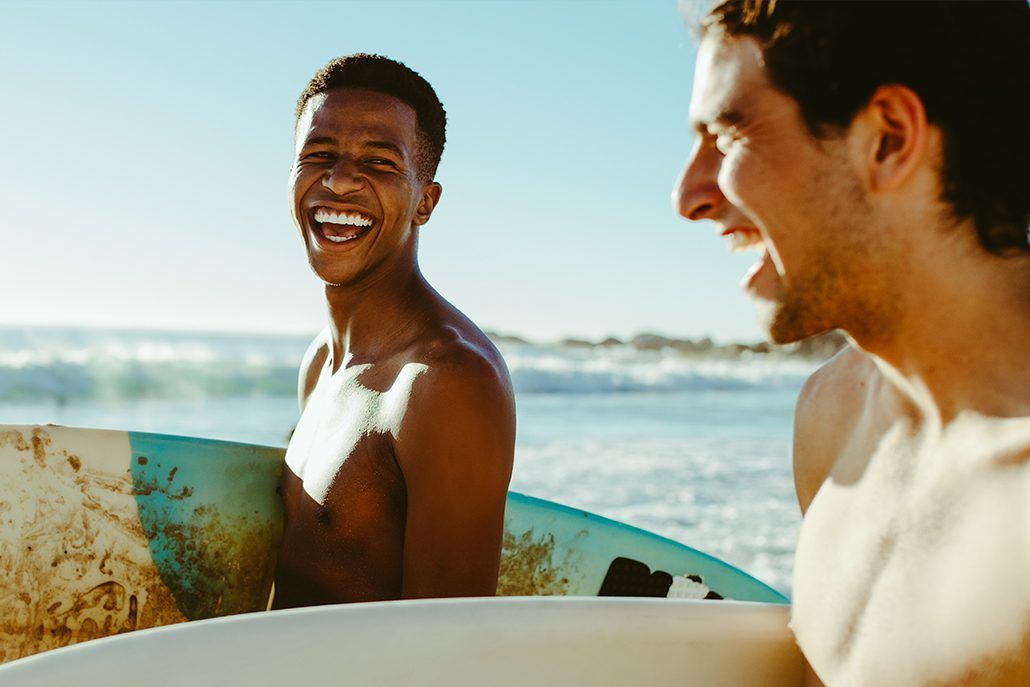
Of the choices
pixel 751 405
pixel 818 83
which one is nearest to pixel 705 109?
pixel 818 83

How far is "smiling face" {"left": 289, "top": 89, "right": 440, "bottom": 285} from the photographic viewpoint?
2.19 m

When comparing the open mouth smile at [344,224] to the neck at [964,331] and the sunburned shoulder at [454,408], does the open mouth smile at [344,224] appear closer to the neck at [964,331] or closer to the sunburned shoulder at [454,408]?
the sunburned shoulder at [454,408]

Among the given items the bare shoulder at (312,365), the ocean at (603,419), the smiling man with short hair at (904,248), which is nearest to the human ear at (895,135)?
the smiling man with short hair at (904,248)

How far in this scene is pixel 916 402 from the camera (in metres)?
1.11

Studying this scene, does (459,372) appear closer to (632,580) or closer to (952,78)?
(952,78)

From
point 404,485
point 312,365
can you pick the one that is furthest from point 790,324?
point 312,365

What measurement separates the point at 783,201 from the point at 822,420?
0.41 metres

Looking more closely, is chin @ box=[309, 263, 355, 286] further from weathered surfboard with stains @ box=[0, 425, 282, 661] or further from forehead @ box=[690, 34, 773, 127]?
forehead @ box=[690, 34, 773, 127]

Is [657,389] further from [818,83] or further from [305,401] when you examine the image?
[818,83]

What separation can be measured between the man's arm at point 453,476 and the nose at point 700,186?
685 millimetres

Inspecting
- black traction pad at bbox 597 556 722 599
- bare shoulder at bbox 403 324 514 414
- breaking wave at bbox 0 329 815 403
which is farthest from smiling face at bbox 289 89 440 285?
breaking wave at bbox 0 329 815 403

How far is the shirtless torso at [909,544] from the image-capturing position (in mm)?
909

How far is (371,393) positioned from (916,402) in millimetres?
1189

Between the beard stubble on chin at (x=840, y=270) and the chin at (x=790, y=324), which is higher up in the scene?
the beard stubble on chin at (x=840, y=270)
